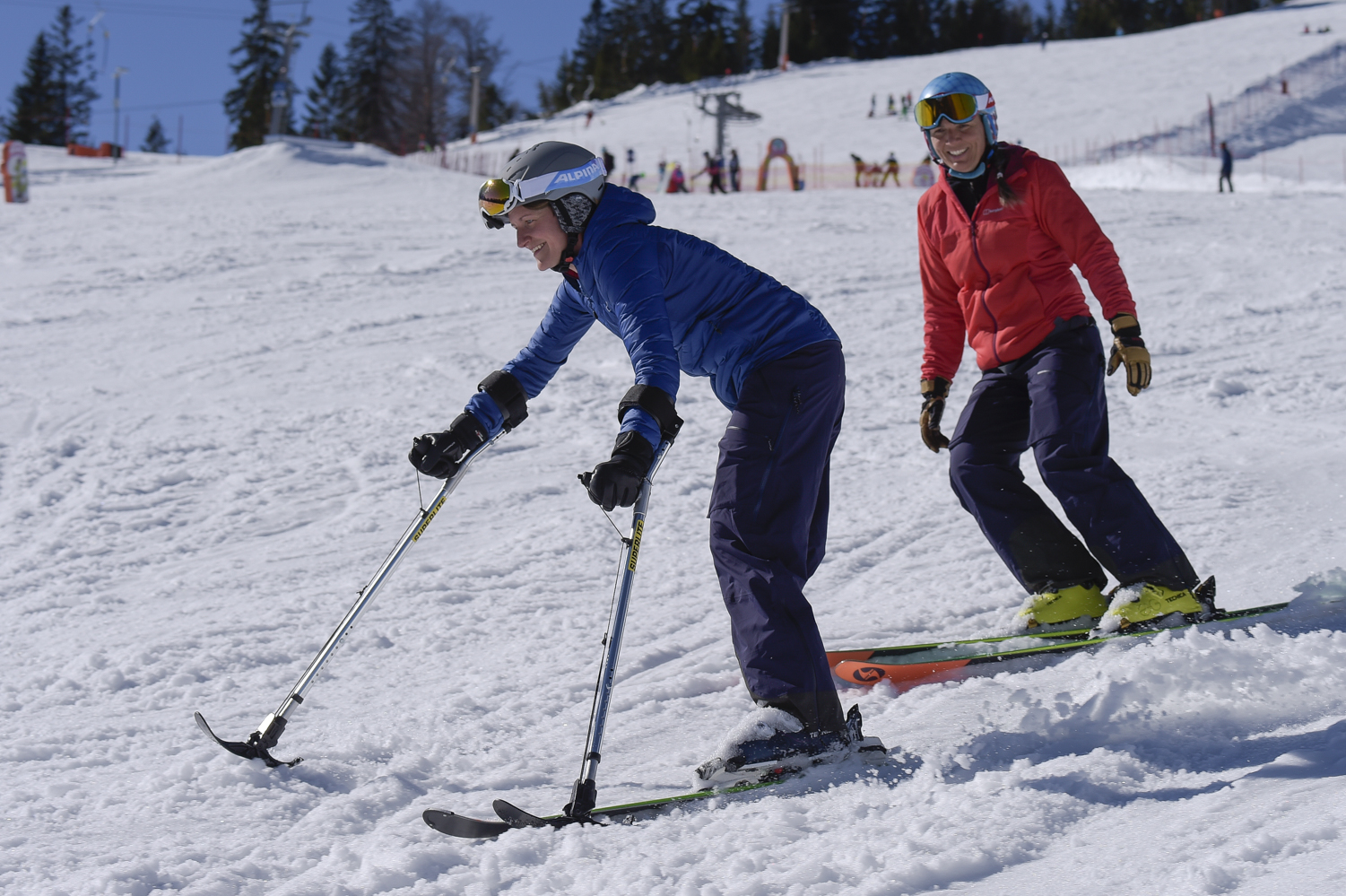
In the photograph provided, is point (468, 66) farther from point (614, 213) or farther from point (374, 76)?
point (614, 213)

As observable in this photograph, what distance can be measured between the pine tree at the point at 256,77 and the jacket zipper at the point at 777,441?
64193 mm

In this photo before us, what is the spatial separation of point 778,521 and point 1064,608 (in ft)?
4.36

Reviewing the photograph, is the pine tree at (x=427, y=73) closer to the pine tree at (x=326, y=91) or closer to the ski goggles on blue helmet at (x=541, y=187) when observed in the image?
the pine tree at (x=326, y=91)

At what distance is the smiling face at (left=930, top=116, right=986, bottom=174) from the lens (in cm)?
317

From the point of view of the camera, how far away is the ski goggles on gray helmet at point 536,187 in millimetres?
2584

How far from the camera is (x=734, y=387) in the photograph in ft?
9.18

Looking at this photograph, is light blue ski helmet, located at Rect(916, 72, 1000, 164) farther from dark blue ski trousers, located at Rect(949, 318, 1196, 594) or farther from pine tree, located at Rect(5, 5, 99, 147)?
pine tree, located at Rect(5, 5, 99, 147)

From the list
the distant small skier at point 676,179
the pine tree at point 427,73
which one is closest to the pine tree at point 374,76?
the pine tree at point 427,73

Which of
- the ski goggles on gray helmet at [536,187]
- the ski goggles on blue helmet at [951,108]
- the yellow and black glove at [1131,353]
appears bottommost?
the yellow and black glove at [1131,353]

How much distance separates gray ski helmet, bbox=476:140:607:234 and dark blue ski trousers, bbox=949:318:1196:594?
151 centimetres

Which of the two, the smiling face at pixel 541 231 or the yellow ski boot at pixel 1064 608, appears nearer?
the smiling face at pixel 541 231

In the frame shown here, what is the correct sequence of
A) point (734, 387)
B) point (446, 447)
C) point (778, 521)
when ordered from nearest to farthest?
1. point (778, 521)
2. point (734, 387)
3. point (446, 447)

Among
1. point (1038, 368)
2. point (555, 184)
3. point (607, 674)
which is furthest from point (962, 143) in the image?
point (607, 674)

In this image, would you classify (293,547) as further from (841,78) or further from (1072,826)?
(841,78)
